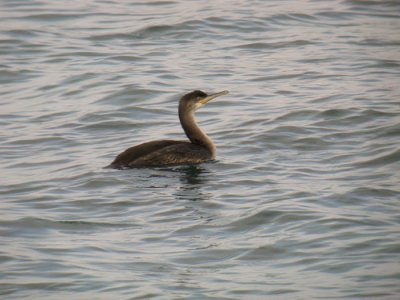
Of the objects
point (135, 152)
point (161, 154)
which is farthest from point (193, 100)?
point (135, 152)

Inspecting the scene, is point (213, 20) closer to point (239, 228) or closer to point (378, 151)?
point (378, 151)

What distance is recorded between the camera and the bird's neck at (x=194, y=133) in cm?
1320

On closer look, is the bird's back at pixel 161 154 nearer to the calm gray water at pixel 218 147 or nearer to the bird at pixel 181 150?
the bird at pixel 181 150

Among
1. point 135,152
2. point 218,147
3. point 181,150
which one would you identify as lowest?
point 218,147

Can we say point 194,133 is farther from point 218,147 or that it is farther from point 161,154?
point 161,154

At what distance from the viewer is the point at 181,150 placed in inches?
508

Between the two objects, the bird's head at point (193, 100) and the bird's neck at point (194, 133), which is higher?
the bird's head at point (193, 100)

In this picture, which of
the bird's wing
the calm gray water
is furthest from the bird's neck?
the bird's wing

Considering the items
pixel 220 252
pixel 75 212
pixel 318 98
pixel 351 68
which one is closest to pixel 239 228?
pixel 220 252

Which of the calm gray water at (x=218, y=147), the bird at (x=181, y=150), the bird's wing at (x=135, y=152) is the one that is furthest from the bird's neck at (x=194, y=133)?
the bird's wing at (x=135, y=152)

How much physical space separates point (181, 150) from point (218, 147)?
3.11 feet

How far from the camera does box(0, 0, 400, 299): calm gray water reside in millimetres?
9047

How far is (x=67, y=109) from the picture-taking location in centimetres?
1594

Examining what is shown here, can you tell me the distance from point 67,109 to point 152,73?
254cm
